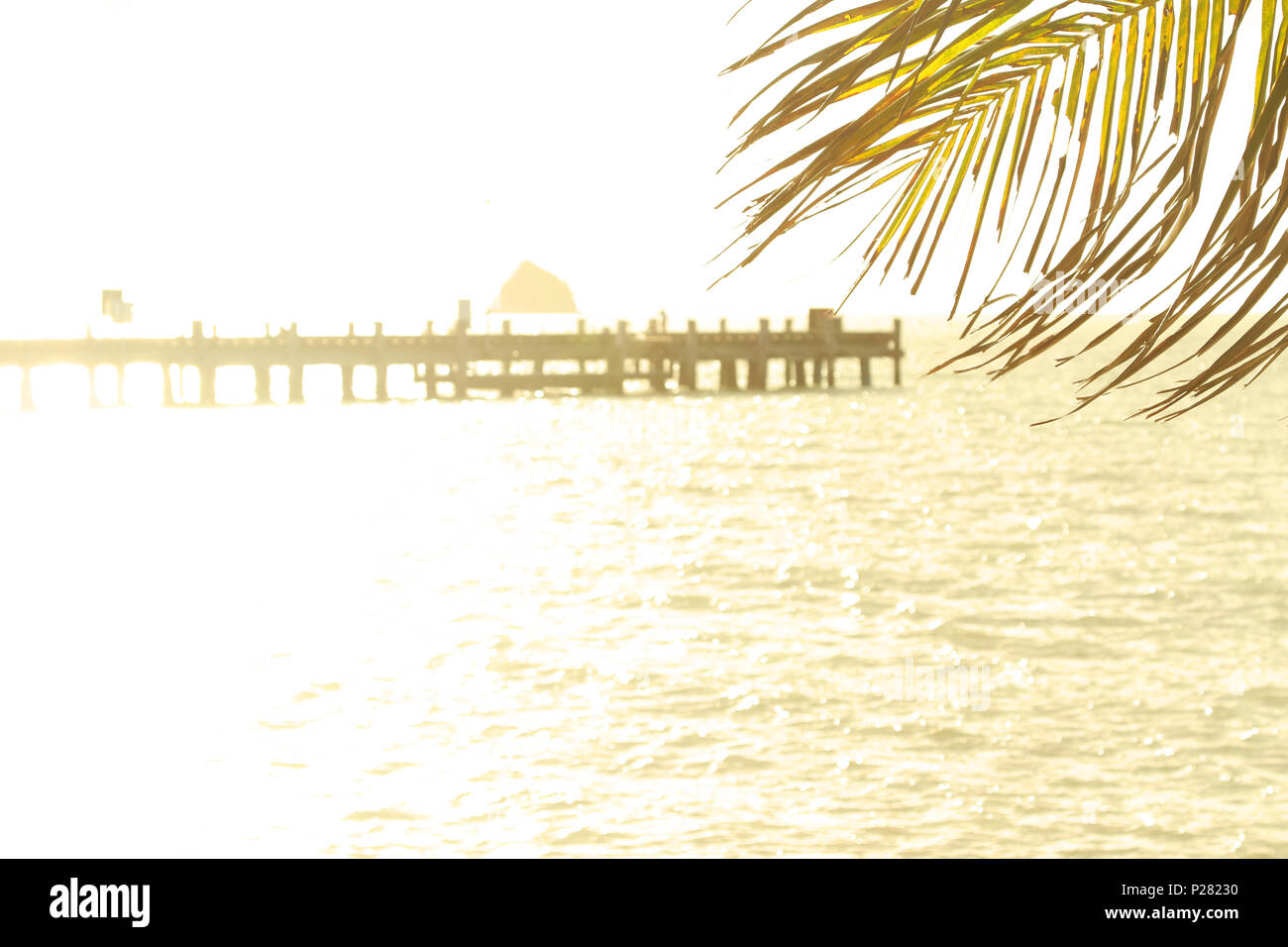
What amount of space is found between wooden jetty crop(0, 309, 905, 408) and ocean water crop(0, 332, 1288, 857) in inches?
519

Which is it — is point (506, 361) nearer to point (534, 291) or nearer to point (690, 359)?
point (690, 359)

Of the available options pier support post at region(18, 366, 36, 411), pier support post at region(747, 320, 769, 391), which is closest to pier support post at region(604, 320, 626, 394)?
pier support post at region(747, 320, 769, 391)

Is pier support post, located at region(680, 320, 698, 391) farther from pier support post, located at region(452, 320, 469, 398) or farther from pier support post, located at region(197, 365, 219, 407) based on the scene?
pier support post, located at region(197, 365, 219, 407)

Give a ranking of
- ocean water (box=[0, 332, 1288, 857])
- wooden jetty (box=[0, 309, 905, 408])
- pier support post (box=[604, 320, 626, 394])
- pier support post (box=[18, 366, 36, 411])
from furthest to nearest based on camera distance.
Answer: pier support post (box=[604, 320, 626, 394]) → pier support post (box=[18, 366, 36, 411]) → wooden jetty (box=[0, 309, 905, 408]) → ocean water (box=[0, 332, 1288, 857])

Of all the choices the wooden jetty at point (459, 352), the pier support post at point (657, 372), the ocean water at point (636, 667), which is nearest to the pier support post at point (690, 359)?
the wooden jetty at point (459, 352)

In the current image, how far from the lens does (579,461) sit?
155 ft

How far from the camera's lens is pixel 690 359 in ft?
194

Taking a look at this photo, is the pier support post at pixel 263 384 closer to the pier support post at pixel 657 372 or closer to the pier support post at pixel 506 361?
the pier support post at pixel 506 361

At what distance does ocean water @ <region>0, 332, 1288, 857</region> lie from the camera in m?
13.0

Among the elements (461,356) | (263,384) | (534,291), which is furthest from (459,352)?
(534,291)

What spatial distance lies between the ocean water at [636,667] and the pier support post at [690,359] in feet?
57.4

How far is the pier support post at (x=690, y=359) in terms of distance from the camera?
5822cm
